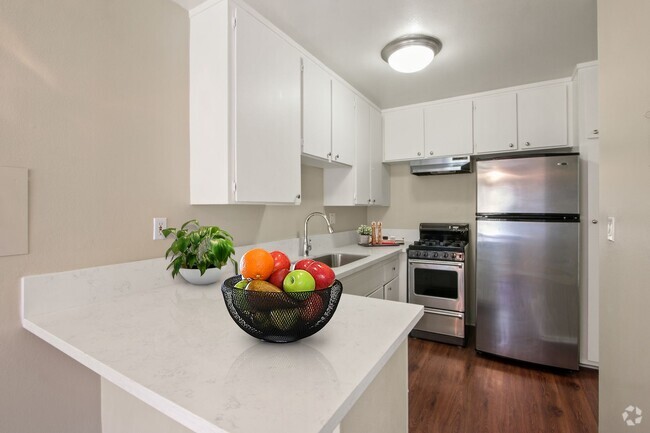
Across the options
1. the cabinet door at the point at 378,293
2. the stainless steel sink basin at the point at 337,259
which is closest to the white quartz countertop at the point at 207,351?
the cabinet door at the point at 378,293

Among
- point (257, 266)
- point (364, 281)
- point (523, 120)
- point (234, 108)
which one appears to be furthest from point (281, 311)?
point (523, 120)

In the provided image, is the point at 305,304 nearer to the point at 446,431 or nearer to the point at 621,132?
the point at 621,132

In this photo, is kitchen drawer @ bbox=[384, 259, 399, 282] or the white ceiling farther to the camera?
kitchen drawer @ bbox=[384, 259, 399, 282]

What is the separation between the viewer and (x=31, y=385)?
1.15 m

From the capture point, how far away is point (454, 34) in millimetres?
2047

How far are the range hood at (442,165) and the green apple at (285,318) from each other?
2.88 metres

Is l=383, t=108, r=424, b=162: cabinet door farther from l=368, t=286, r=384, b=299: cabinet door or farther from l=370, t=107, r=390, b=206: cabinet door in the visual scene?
l=368, t=286, r=384, b=299: cabinet door

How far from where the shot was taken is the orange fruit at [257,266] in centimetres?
79

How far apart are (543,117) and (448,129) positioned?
0.78 m

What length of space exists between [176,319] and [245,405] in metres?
0.59

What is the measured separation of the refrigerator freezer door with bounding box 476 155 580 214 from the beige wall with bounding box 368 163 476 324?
72 centimetres

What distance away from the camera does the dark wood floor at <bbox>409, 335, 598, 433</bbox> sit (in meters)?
1.87

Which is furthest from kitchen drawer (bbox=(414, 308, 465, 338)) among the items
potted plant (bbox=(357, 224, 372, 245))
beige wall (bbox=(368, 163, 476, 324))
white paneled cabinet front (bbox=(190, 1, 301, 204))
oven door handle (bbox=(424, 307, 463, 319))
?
white paneled cabinet front (bbox=(190, 1, 301, 204))

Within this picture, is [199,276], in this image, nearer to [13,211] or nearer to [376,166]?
[13,211]
